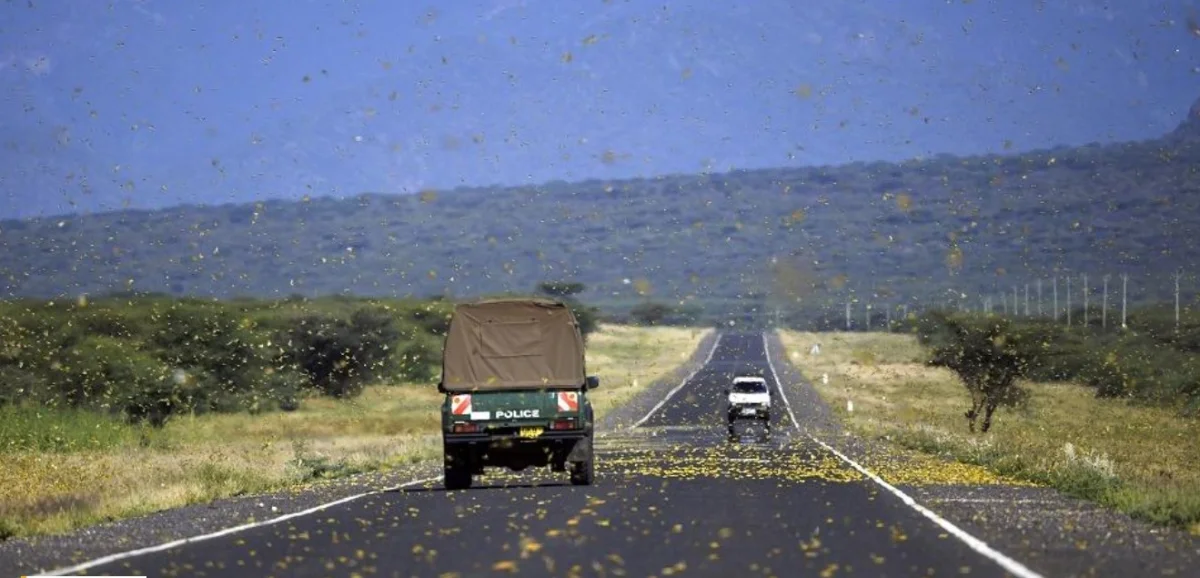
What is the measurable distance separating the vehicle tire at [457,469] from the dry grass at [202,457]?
3.07m

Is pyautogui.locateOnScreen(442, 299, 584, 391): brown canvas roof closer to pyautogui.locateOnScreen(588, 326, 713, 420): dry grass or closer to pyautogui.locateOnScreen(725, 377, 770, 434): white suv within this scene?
pyautogui.locateOnScreen(725, 377, 770, 434): white suv

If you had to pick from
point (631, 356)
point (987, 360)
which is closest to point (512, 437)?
point (987, 360)

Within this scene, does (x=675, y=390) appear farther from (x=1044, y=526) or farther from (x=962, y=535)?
(x=962, y=535)

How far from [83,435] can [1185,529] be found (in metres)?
33.0

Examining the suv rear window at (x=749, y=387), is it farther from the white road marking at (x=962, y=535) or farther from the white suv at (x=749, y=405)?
the white road marking at (x=962, y=535)

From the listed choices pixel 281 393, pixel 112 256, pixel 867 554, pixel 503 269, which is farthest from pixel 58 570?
pixel 503 269

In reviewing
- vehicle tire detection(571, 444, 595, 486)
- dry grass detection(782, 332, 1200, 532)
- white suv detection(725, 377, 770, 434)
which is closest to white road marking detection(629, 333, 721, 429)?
dry grass detection(782, 332, 1200, 532)

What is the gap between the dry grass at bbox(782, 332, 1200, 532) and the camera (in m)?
27.6

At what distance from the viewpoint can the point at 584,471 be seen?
2950cm

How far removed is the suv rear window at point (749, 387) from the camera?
5344 cm

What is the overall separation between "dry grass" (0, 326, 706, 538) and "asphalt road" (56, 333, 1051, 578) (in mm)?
2957

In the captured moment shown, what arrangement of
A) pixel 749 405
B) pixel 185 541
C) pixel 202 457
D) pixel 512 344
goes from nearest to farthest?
pixel 185 541 → pixel 512 344 → pixel 202 457 → pixel 749 405

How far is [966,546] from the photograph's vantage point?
18719 millimetres

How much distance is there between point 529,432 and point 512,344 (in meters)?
2.59
